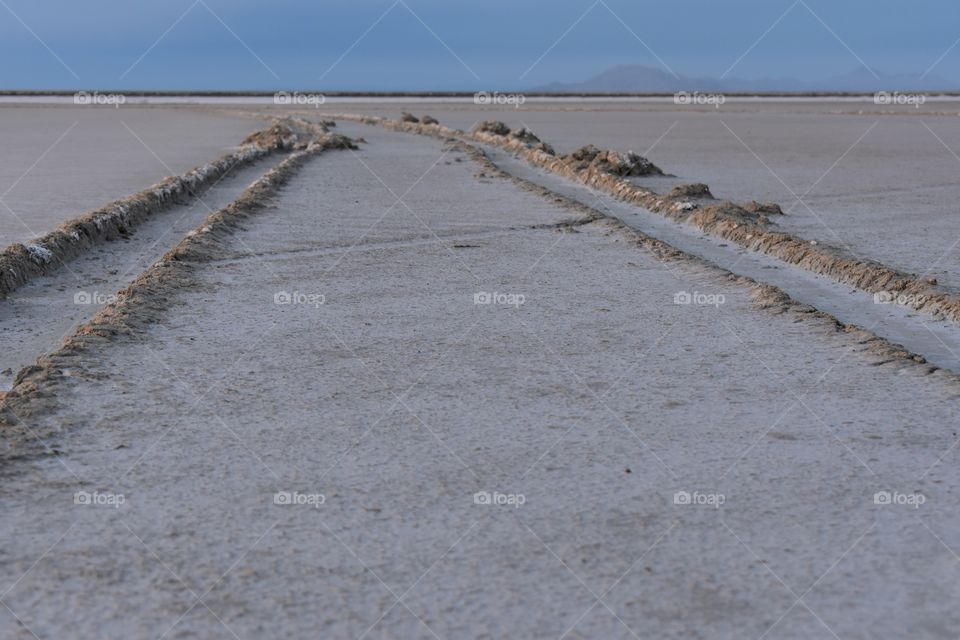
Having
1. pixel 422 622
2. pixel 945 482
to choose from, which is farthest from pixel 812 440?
pixel 422 622

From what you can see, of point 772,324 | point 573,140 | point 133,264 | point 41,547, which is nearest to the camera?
Answer: point 41,547

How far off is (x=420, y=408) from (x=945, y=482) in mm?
2151

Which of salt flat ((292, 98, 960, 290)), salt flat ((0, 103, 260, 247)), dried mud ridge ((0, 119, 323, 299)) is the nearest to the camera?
dried mud ridge ((0, 119, 323, 299))

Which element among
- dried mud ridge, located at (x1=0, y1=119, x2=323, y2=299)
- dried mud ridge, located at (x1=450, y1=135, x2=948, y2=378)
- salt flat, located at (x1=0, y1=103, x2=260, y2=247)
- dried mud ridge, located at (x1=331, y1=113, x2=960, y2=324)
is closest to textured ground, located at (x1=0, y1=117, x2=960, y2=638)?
dried mud ridge, located at (x1=450, y1=135, x2=948, y2=378)

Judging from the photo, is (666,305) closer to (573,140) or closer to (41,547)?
(41,547)

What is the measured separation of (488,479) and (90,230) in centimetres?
704

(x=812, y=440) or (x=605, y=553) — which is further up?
(x=812, y=440)

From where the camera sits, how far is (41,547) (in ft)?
12.2

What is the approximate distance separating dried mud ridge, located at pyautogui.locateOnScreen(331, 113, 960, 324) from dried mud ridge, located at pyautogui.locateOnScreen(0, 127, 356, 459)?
4.54 meters

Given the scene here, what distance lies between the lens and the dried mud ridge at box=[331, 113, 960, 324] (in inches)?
306

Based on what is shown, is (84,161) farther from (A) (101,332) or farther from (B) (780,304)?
(B) (780,304)

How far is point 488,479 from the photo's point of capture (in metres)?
4.36

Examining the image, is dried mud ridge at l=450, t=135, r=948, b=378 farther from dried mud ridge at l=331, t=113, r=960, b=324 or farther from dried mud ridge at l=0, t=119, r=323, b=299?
dried mud ridge at l=0, t=119, r=323, b=299

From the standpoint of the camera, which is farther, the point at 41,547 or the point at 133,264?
the point at 133,264
